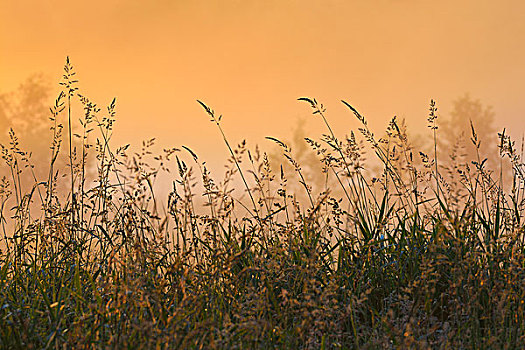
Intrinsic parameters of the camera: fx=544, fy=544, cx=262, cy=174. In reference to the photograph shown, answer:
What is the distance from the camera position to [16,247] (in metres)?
3.57

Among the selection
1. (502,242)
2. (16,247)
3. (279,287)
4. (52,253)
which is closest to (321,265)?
(279,287)

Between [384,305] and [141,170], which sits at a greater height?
[141,170]

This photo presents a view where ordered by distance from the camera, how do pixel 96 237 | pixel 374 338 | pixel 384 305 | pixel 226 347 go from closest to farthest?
pixel 226 347
pixel 374 338
pixel 384 305
pixel 96 237

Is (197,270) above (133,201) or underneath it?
underneath

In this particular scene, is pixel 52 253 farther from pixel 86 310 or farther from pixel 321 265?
pixel 321 265

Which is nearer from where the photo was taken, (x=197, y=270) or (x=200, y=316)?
(x=200, y=316)

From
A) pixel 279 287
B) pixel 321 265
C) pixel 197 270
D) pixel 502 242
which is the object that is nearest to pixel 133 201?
pixel 197 270

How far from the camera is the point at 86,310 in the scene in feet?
9.57

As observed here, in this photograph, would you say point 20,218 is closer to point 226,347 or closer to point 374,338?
point 226,347

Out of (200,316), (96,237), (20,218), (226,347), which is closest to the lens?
(226,347)

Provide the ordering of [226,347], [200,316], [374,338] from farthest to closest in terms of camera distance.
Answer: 1. [200,316]
2. [374,338]
3. [226,347]

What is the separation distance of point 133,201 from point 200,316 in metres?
0.68

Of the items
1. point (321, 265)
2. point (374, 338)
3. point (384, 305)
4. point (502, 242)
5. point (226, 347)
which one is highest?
point (502, 242)

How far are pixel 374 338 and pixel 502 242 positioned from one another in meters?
1.11
